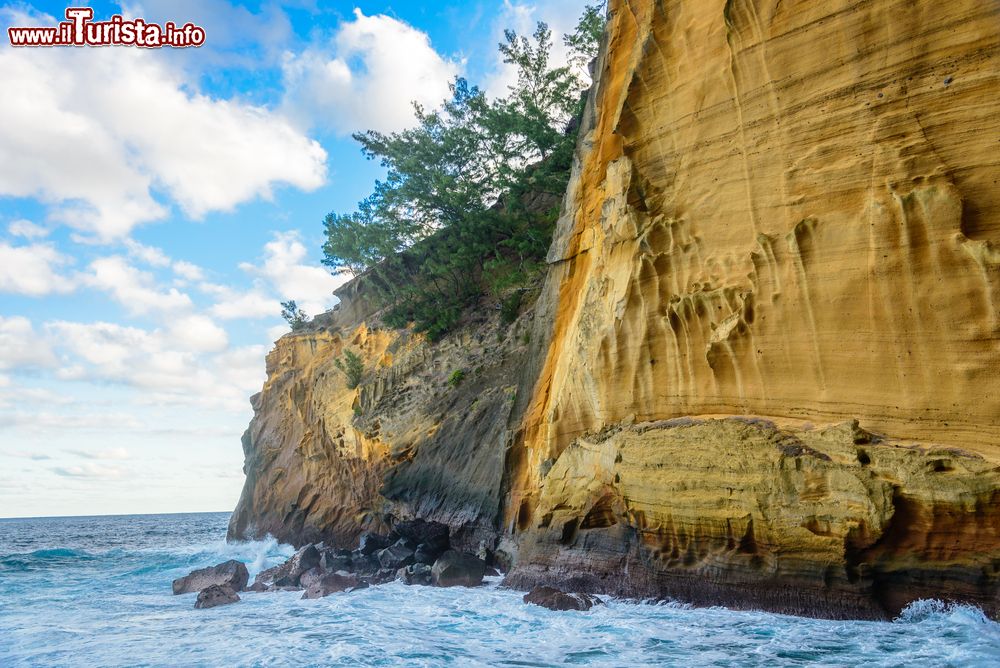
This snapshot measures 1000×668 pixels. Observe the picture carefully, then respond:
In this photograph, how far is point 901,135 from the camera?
8.18 meters

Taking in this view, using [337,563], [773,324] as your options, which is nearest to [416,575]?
[337,563]

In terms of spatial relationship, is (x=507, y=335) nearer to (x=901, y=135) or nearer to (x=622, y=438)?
(x=622, y=438)

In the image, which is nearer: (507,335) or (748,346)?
(748,346)

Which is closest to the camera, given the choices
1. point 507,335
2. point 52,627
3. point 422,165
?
point 52,627

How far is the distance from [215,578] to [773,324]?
13236mm

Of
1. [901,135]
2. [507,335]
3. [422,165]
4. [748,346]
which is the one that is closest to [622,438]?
[748,346]

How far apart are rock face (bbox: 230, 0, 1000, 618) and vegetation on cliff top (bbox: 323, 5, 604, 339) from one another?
5.46m

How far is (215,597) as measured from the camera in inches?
523

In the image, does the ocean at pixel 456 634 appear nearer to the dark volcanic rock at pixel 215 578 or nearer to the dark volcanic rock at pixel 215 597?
the dark volcanic rock at pixel 215 597

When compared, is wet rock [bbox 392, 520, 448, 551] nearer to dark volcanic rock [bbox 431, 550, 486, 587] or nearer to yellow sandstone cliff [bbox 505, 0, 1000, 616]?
dark volcanic rock [bbox 431, 550, 486, 587]

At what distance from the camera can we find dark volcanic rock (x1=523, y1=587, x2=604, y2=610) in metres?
9.80

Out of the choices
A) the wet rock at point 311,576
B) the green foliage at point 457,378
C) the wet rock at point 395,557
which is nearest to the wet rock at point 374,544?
the wet rock at point 395,557

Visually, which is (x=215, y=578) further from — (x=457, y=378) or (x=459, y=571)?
(x=457, y=378)

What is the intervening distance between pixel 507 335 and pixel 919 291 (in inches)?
430
